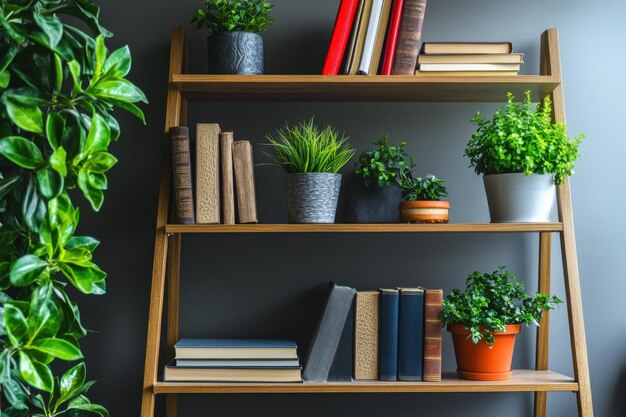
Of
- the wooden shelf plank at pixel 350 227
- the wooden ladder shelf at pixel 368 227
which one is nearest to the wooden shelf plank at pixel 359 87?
the wooden ladder shelf at pixel 368 227

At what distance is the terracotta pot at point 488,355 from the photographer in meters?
1.83

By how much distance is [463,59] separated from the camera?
1.89 meters

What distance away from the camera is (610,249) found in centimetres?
213

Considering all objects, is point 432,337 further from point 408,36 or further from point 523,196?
point 408,36

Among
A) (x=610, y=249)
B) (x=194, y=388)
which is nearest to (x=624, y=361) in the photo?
(x=610, y=249)

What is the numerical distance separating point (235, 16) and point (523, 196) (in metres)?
0.86

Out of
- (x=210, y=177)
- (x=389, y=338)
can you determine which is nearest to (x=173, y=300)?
(x=210, y=177)

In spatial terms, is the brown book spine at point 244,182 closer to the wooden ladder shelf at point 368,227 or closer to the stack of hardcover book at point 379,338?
the wooden ladder shelf at point 368,227

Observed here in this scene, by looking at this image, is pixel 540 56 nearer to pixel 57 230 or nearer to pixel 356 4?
pixel 356 4

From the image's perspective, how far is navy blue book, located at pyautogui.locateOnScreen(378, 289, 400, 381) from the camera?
184 centimetres

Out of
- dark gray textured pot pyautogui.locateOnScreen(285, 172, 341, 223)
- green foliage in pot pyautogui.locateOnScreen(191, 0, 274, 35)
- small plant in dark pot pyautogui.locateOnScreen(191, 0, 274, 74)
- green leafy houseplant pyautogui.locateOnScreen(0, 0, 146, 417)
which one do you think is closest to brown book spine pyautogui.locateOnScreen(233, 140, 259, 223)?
dark gray textured pot pyautogui.locateOnScreen(285, 172, 341, 223)

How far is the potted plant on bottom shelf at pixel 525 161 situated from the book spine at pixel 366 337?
15.6 inches

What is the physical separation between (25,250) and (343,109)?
1011 millimetres

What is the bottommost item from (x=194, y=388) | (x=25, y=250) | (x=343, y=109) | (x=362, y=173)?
(x=194, y=388)
